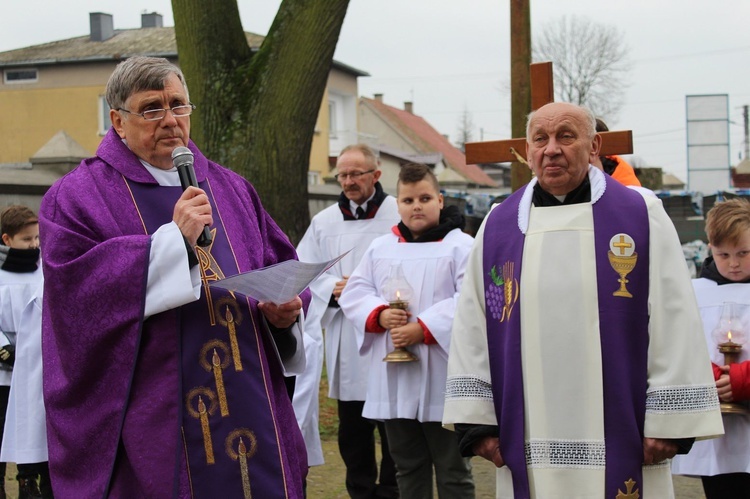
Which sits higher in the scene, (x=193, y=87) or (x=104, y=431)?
(x=193, y=87)

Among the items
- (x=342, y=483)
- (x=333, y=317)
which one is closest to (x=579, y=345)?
(x=333, y=317)

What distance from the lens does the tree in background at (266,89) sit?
27.9 feet

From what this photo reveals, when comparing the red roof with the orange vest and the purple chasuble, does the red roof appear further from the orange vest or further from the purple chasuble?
the purple chasuble

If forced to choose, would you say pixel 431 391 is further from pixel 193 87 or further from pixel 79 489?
pixel 193 87

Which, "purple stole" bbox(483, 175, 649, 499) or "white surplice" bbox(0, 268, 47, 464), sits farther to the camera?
"white surplice" bbox(0, 268, 47, 464)

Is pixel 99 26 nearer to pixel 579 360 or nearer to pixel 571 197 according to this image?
pixel 571 197

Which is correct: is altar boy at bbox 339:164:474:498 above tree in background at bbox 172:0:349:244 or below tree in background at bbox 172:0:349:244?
below

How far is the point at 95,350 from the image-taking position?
11.0 ft

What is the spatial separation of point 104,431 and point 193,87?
18.8 ft

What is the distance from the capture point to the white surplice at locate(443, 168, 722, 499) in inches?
137

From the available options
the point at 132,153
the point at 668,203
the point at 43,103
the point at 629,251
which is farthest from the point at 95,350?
the point at 43,103

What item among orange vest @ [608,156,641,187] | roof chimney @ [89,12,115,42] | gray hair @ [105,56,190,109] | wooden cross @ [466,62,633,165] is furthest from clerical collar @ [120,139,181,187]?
roof chimney @ [89,12,115,42]

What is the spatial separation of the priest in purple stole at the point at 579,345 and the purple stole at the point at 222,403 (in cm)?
70

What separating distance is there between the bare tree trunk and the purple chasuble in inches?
Answer: 290
